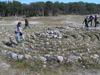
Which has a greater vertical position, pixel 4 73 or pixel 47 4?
pixel 47 4

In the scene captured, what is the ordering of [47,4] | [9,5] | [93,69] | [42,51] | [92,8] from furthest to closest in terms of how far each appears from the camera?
[92,8] < [47,4] < [9,5] < [42,51] < [93,69]

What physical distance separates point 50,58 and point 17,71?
1.88m

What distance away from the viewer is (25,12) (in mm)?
89938

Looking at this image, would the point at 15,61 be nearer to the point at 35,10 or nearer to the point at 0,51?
the point at 0,51

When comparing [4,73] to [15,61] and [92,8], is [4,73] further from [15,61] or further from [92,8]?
[92,8]

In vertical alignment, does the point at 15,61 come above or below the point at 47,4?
below

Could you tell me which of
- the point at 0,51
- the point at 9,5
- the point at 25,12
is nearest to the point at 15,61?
the point at 0,51

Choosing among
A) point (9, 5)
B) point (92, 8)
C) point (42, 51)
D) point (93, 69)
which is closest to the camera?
point (93, 69)

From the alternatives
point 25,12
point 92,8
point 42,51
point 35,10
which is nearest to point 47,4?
point 35,10

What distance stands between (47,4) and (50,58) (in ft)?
268

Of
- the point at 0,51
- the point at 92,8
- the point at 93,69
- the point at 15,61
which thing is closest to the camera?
the point at 93,69

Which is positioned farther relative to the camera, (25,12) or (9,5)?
(25,12)

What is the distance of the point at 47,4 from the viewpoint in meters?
85.1

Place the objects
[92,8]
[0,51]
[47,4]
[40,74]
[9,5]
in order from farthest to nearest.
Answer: [92,8] < [47,4] < [9,5] < [0,51] < [40,74]
